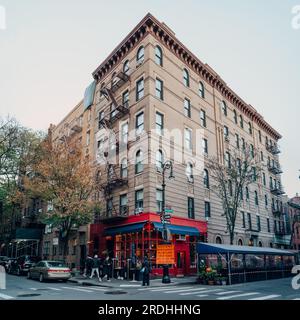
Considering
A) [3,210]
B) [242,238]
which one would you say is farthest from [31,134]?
[242,238]

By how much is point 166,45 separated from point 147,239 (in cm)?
1763

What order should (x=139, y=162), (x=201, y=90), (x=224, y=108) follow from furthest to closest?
(x=224, y=108)
(x=201, y=90)
(x=139, y=162)

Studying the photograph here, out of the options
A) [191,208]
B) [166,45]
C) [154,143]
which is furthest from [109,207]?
[166,45]

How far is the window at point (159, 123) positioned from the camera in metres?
25.4

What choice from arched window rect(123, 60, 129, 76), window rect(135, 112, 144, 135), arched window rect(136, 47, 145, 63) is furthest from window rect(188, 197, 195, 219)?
arched window rect(123, 60, 129, 76)

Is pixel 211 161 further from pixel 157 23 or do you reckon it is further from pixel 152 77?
pixel 157 23

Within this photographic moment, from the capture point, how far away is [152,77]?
84.9 feet

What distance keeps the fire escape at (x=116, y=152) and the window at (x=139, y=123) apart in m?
1.65

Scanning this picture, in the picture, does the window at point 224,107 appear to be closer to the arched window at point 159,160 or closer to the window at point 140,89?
the window at point 140,89

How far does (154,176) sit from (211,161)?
761 cm

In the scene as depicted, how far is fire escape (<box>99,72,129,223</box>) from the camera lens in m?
25.8

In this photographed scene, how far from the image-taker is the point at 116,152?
2783 centimetres

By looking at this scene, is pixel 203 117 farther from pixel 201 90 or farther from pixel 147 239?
pixel 147 239

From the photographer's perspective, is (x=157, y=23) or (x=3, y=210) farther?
(x=3, y=210)
